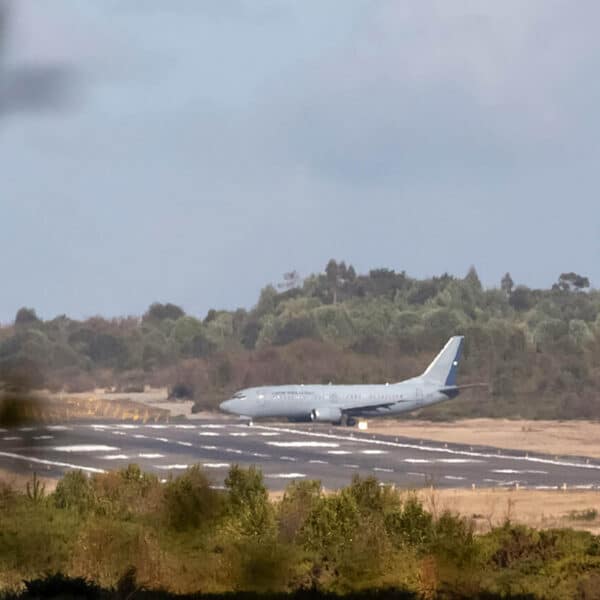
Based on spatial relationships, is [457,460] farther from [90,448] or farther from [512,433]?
[512,433]

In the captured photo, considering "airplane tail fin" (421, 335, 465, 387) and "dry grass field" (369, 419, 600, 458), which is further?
"airplane tail fin" (421, 335, 465, 387)

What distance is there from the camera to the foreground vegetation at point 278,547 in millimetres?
27234

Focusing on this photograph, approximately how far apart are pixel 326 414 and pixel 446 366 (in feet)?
49.9

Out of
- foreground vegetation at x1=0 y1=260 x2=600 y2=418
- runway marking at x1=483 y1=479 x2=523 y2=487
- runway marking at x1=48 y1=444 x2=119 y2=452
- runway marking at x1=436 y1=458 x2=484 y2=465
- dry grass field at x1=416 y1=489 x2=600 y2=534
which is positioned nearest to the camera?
dry grass field at x1=416 y1=489 x2=600 y2=534

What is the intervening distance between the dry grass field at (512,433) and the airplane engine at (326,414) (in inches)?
120

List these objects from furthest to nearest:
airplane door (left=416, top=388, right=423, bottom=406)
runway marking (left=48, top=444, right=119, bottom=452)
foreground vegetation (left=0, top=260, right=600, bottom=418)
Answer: foreground vegetation (left=0, top=260, right=600, bottom=418)
airplane door (left=416, top=388, right=423, bottom=406)
runway marking (left=48, top=444, right=119, bottom=452)

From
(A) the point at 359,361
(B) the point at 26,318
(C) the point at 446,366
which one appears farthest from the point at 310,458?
(A) the point at 359,361

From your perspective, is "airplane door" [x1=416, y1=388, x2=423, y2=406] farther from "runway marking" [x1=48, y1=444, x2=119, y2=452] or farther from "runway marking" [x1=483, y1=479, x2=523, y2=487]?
"runway marking" [x1=483, y1=479, x2=523, y2=487]

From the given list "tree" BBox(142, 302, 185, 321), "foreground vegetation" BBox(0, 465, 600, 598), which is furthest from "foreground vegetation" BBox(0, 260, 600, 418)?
"foreground vegetation" BBox(0, 465, 600, 598)

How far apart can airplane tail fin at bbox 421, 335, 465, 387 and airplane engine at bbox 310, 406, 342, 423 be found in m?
11.4

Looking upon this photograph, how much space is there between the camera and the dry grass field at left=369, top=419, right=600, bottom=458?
338ft

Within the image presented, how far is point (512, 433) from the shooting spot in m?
117

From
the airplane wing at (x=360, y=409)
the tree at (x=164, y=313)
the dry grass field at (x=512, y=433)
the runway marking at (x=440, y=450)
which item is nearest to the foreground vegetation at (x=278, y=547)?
the runway marking at (x=440, y=450)

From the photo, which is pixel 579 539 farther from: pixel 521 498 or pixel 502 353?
pixel 502 353
